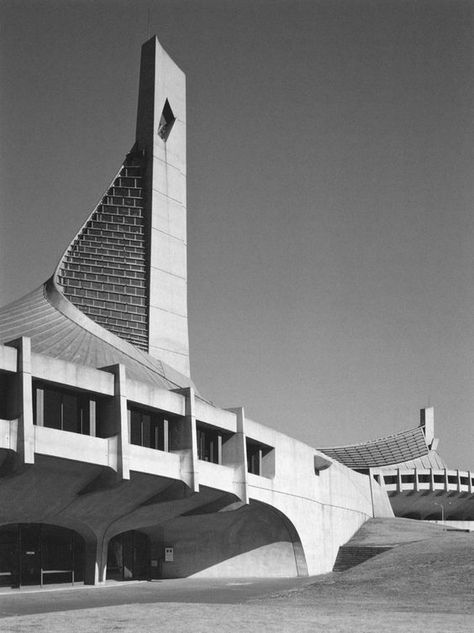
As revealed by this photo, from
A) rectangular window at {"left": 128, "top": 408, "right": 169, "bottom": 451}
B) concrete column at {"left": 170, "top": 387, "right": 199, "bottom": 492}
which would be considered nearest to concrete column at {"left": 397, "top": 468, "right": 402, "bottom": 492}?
concrete column at {"left": 170, "top": 387, "right": 199, "bottom": 492}

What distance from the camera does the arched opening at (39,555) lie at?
3070 centimetres

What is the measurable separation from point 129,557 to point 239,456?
653 centimetres

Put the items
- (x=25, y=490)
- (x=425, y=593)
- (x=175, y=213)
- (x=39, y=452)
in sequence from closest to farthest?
(x=425, y=593) → (x=39, y=452) → (x=25, y=490) → (x=175, y=213)

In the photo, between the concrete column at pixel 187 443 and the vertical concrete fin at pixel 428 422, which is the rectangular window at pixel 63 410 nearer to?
the concrete column at pixel 187 443

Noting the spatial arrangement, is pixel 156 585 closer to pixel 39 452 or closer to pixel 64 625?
pixel 39 452

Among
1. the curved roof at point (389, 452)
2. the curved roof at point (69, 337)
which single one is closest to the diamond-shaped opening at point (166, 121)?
the curved roof at point (69, 337)

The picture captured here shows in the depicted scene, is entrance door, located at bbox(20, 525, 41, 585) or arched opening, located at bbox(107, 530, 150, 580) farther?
arched opening, located at bbox(107, 530, 150, 580)

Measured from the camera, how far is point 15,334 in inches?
1496

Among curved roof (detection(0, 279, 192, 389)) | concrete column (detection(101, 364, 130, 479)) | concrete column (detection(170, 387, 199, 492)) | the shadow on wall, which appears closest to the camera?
concrete column (detection(101, 364, 130, 479))

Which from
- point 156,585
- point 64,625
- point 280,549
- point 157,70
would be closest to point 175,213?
point 157,70

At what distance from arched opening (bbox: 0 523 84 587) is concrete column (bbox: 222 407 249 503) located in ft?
21.3

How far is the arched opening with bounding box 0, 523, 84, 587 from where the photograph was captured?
30703 mm

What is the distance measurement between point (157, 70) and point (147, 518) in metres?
32.8

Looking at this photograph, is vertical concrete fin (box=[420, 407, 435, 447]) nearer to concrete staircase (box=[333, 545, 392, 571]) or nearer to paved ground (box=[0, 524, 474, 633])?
concrete staircase (box=[333, 545, 392, 571])
